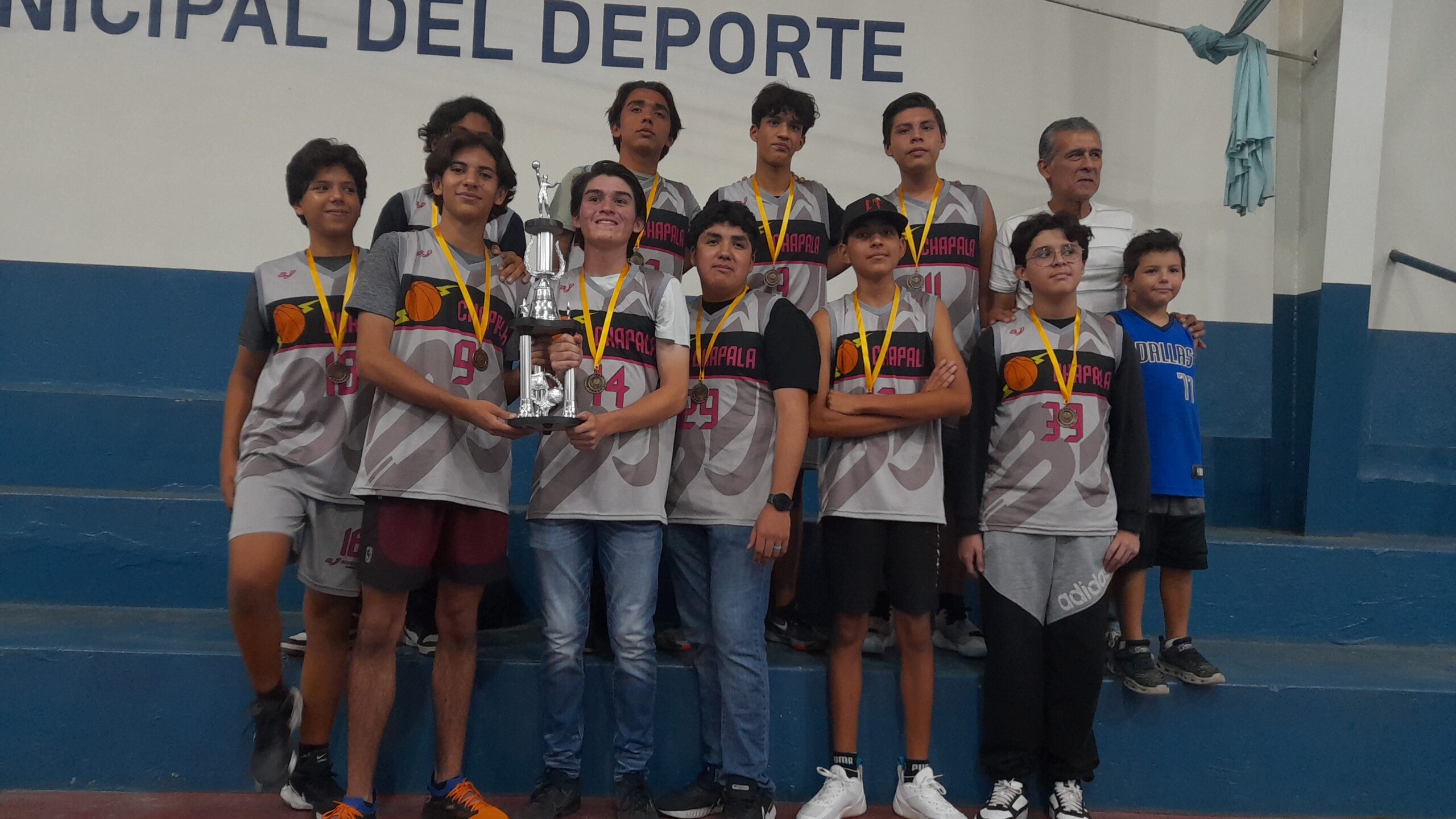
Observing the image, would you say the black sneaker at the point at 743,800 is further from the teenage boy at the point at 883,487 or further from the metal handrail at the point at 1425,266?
the metal handrail at the point at 1425,266

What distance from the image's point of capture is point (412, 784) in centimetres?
295

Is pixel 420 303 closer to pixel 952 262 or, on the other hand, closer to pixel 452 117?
pixel 452 117

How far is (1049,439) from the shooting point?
9.52ft

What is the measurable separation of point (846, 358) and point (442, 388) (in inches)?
45.1

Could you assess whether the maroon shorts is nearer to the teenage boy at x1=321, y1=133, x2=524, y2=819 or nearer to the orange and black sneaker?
the teenage boy at x1=321, y1=133, x2=524, y2=819

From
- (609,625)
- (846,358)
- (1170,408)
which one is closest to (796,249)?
(846,358)

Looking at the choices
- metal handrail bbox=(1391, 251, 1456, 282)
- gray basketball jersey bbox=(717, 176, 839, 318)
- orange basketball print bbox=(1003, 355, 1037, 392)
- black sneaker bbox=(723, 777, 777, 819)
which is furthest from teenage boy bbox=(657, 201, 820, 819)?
metal handrail bbox=(1391, 251, 1456, 282)

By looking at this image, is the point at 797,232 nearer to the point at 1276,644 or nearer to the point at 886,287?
the point at 886,287

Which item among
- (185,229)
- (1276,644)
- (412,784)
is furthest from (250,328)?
(1276,644)

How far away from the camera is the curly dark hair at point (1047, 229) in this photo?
3.00 meters

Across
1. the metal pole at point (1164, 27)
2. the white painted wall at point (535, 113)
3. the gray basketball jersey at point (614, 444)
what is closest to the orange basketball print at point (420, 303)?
the gray basketball jersey at point (614, 444)

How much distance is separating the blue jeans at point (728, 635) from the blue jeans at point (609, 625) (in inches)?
5.3

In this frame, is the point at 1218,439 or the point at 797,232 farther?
the point at 1218,439

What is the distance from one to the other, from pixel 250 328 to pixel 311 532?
0.60 m
